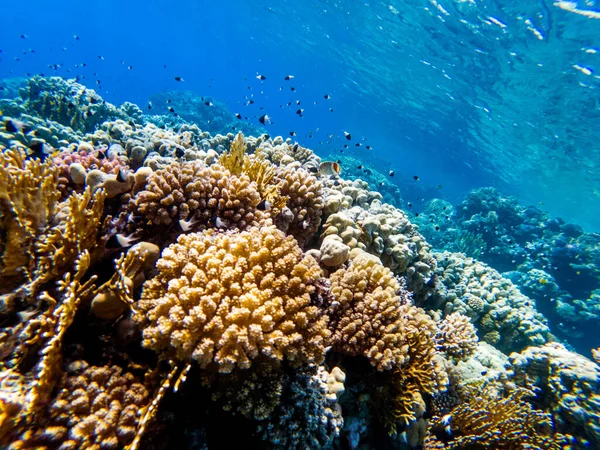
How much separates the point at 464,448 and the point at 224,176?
5.63 metres

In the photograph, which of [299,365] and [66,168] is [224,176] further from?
[299,365]

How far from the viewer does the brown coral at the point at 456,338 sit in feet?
18.4

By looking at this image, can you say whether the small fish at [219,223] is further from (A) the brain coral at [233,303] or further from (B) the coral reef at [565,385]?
(B) the coral reef at [565,385]

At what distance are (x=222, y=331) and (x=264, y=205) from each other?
2.25 m

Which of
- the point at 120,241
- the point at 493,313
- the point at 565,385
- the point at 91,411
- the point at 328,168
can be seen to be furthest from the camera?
the point at 493,313

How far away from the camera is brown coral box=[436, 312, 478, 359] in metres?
5.60

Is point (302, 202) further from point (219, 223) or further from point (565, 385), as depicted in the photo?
point (565, 385)

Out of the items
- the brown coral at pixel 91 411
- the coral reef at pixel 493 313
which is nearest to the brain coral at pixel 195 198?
the brown coral at pixel 91 411

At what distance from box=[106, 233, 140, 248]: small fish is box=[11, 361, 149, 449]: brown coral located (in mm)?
1370

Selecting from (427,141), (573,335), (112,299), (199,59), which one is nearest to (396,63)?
(427,141)

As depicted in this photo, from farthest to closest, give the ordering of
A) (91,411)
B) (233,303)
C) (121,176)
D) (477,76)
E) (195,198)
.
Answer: (477,76)
(195,198)
(121,176)
(233,303)
(91,411)

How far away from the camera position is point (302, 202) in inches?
203

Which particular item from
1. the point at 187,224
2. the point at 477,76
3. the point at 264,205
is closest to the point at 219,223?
the point at 187,224

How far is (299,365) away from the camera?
292 cm
